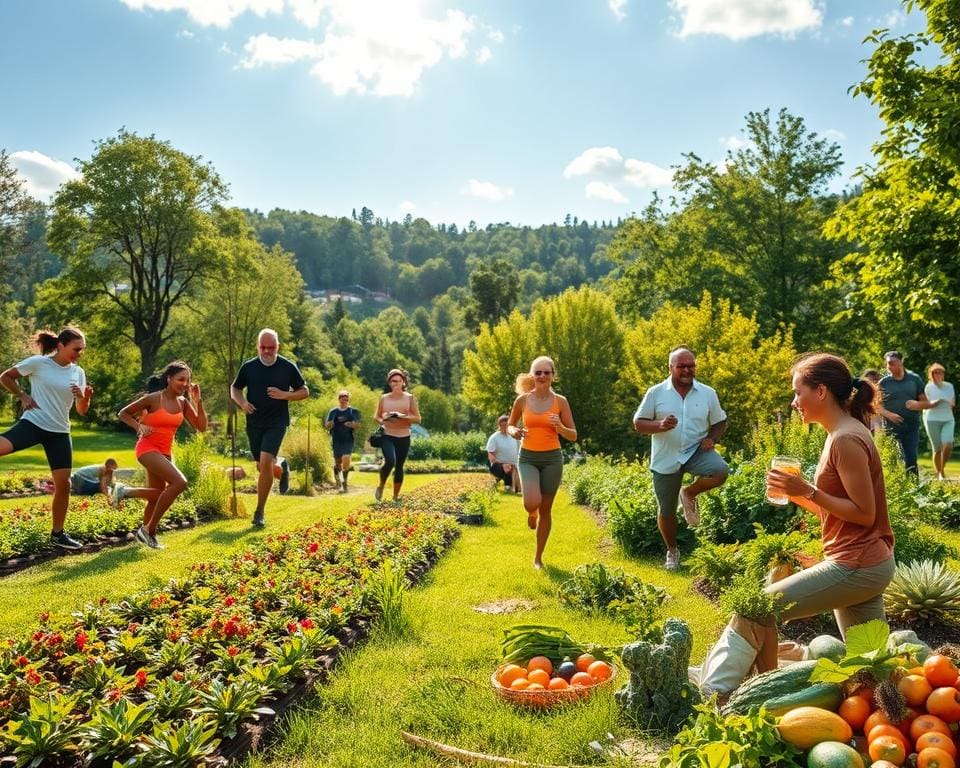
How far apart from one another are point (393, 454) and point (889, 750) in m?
9.60

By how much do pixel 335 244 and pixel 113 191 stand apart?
150370 millimetres

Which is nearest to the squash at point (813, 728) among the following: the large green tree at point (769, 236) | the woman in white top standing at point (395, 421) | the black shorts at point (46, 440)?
the black shorts at point (46, 440)

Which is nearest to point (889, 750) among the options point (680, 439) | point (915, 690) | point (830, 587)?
point (915, 690)

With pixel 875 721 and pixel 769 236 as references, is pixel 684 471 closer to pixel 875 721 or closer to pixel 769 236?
pixel 875 721

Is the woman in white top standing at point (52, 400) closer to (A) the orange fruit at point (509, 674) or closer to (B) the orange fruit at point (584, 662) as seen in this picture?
(A) the orange fruit at point (509, 674)

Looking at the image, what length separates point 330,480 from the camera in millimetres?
19281

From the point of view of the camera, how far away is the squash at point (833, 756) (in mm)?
2409

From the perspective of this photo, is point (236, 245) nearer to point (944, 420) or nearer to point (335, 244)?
point (944, 420)

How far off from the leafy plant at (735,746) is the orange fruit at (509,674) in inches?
58.2

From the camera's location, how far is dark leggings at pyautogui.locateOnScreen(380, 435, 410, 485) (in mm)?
11562

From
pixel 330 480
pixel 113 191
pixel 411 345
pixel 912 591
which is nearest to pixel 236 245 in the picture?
pixel 113 191

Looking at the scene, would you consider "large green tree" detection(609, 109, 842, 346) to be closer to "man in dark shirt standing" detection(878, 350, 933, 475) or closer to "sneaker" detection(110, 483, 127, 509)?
"man in dark shirt standing" detection(878, 350, 933, 475)

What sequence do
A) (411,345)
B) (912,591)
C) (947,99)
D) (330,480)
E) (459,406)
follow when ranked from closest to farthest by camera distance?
(912,591) < (947,99) < (330,480) < (459,406) < (411,345)

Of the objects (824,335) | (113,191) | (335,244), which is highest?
(335,244)
